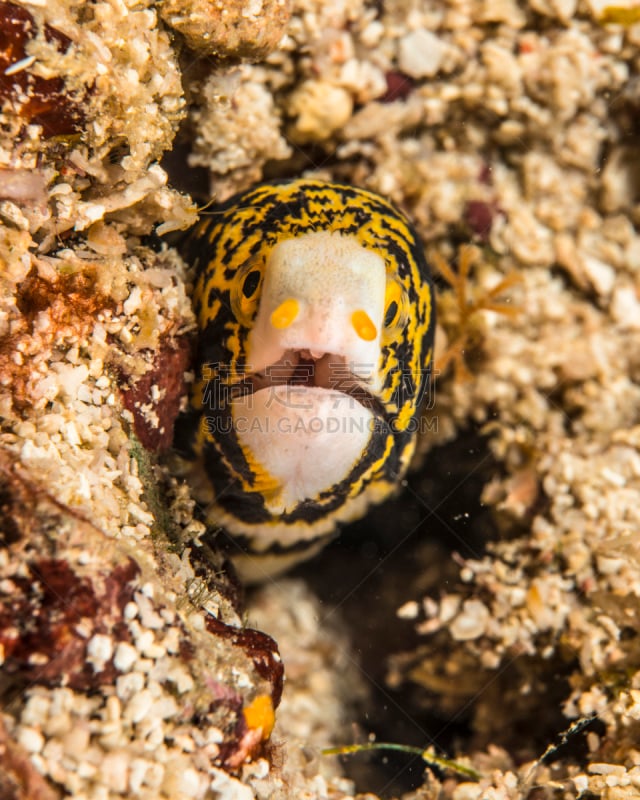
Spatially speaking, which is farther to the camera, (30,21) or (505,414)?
(505,414)

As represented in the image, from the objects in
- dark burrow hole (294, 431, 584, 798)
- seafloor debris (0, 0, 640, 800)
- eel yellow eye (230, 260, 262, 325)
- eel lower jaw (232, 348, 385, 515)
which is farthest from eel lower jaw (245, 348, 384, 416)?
dark burrow hole (294, 431, 584, 798)

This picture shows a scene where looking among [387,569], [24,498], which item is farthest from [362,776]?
[24,498]

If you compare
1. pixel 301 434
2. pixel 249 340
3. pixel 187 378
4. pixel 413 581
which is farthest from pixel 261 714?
pixel 413 581

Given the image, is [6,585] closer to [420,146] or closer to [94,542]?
[94,542]

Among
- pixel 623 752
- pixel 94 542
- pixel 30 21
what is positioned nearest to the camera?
pixel 94 542

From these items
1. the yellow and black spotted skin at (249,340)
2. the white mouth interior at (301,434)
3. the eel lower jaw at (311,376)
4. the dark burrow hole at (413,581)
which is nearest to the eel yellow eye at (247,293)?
the yellow and black spotted skin at (249,340)

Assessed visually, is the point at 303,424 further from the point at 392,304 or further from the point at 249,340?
the point at 392,304

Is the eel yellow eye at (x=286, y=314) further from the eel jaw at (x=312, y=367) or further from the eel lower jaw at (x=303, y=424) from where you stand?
the eel lower jaw at (x=303, y=424)
